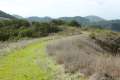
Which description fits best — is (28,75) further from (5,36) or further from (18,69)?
(5,36)

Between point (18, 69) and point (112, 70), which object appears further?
point (18, 69)

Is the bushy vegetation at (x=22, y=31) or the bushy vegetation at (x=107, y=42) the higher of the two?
the bushy vegetation at (x=22, y=31)

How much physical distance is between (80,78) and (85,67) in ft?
4.90

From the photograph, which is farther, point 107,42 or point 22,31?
point 22,31

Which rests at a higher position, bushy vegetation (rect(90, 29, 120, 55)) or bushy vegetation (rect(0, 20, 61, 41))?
bushy vegetation (rect(0, 20, 61, 41))

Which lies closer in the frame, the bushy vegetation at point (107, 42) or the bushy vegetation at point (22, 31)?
the bushy vegetation at point (107, 42)

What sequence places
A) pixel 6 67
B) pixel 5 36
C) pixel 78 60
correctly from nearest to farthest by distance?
pixel 78 60, pixel 6 67, pixel 5 36

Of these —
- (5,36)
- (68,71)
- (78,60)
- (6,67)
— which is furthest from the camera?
(5,36)

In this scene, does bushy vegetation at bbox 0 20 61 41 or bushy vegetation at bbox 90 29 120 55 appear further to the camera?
bushy vegetation at bbox 0 20 61 41

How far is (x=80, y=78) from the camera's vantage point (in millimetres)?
12602

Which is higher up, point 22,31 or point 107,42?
point 22,31

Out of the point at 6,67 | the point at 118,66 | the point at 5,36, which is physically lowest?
the point at 5,36

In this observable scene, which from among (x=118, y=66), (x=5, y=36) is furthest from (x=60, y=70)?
(x=5, y=36)

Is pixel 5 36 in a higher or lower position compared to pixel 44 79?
lower
